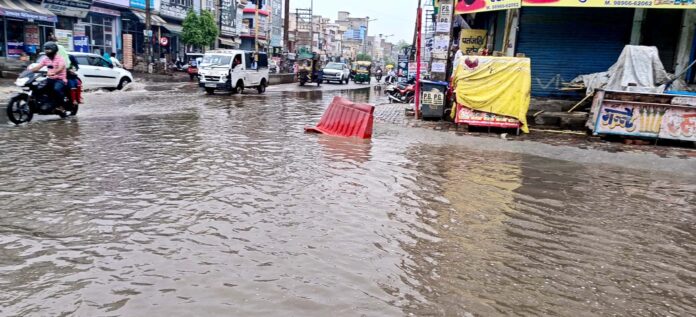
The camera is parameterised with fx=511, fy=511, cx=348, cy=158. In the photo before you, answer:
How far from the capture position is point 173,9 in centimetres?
4128

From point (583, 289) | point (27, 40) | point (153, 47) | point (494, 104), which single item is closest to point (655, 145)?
point (494, 104)

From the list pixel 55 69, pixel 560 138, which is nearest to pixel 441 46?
pixel 560 138

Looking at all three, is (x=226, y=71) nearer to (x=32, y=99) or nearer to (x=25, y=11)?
(x=32, y=99)

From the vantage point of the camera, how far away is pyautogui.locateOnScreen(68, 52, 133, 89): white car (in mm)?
19703

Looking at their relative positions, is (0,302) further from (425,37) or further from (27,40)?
(27,40)

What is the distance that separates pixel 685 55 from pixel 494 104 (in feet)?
19.0

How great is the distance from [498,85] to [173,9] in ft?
116

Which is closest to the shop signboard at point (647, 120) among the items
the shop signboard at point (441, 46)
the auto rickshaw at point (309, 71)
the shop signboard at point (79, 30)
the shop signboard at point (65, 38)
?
the shop signboard at point (441, 46)

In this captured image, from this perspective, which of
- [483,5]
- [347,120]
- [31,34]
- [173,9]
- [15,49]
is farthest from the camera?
[173,9]

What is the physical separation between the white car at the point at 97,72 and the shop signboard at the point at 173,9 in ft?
65.8

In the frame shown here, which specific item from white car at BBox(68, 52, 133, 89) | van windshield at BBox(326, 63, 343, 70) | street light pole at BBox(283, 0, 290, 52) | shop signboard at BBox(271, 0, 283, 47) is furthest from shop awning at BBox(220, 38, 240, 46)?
white car at BBox(68, 52, 133, 89)

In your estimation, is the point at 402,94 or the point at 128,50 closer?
the point at 402,94

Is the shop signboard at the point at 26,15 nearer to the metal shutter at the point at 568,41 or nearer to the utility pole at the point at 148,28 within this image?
the utility pole at the point at 148,28

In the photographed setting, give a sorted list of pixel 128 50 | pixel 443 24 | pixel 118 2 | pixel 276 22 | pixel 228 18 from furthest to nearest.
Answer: pixel 276 22 → pixel 228 18 → pixel 128 50 → pixel 118 2 → pixel 443 24
